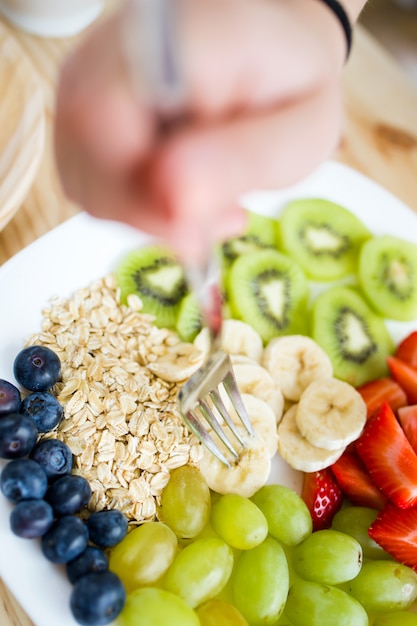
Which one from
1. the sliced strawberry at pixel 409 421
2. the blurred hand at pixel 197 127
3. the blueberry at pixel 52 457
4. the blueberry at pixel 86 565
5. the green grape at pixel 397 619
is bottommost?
the green grape at pixel 397 619

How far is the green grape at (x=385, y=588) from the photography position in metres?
0.98

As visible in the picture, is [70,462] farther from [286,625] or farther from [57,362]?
[286,625]

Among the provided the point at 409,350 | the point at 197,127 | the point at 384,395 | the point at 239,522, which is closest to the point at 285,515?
the point at 239,522

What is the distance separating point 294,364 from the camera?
1188 mm

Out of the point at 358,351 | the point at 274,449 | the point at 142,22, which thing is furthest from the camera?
the point at 358,351

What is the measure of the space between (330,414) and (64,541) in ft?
1.48

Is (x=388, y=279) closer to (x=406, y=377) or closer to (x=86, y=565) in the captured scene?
(x=406, y=377)

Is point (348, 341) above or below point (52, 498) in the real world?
→ below

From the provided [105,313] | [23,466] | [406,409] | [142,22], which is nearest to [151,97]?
[142,22]

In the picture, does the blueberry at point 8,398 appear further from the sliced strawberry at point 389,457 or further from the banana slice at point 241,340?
the sliced strawberry at point 389,457

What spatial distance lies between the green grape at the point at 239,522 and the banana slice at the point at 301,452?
119 mm

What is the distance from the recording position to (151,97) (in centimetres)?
50

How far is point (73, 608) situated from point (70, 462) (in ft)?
0.63

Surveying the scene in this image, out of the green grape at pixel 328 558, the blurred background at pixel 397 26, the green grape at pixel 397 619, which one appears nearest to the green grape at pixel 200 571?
the green grape at pixel 328 558
